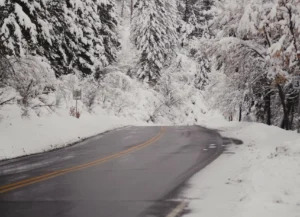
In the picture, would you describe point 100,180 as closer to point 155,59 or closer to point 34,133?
point 34,133

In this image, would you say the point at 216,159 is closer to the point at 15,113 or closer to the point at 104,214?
the point at 104,214

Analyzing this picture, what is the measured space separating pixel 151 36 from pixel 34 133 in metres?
31.3

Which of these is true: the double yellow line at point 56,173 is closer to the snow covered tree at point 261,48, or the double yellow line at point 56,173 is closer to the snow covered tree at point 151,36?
the snow covered tree at point 261,48

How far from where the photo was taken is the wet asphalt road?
742 centimetres

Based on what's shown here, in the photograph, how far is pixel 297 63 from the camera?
19578 mm

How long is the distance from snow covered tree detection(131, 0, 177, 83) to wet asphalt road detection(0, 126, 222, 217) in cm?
3130

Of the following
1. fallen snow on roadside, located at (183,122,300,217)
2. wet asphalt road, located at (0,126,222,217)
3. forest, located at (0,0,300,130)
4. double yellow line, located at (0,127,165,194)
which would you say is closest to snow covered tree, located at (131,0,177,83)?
forest, located at (0,0,300,130)

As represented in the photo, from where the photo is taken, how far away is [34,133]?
56.1ft

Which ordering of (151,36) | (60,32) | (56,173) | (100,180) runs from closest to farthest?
(100,180)
(56,173)
(60,32)
(151,36)

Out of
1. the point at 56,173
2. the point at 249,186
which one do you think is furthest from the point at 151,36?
the point at 249,186

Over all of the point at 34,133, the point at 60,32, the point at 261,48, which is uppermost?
the point at 60,32

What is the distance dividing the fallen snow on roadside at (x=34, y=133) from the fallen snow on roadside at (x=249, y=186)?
6513 millimetres

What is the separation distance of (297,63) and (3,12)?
12404 mm

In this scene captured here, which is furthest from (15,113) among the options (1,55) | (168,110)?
(168,110)
